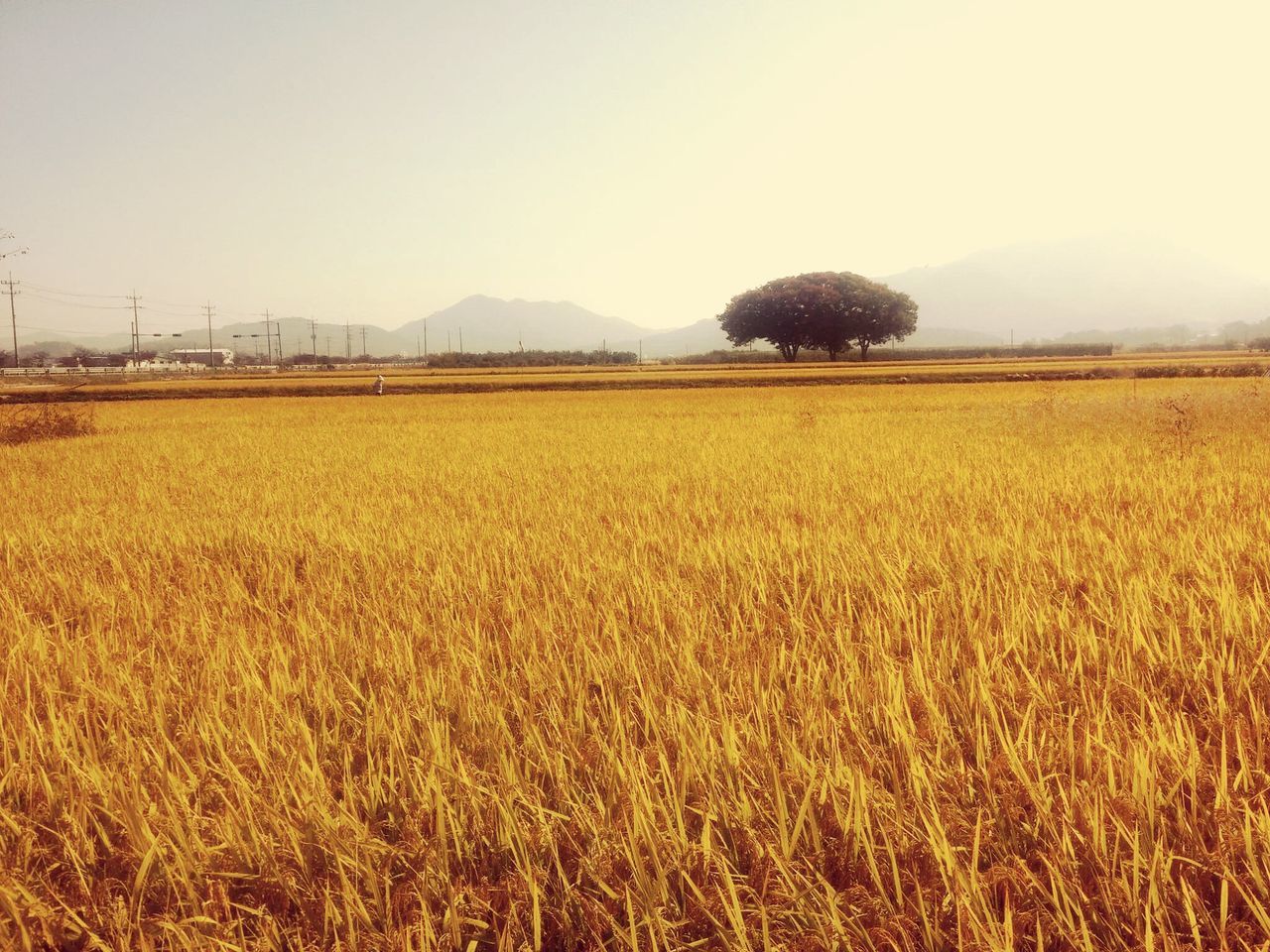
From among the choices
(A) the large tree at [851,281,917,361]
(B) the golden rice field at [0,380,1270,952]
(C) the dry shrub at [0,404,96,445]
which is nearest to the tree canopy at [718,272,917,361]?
(A) the large tree at [851,281,917,361]

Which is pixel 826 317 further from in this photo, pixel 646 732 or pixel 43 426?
pixel 646 732

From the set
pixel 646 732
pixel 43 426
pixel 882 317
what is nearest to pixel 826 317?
pixel 882 317

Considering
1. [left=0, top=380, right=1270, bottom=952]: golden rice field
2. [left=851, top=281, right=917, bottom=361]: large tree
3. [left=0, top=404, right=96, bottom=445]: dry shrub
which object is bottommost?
[left=0, top=380, right=1270, bottom=952]: golden rice field

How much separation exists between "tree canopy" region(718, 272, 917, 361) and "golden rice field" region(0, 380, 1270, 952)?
248ft

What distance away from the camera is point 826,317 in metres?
78.1

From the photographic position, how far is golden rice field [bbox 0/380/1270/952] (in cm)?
147

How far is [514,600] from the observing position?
3.74 metres

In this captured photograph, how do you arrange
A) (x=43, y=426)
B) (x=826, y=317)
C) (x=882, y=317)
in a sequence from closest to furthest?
(x=43, y=426), (x=826, y=317), (x=882, y=317)

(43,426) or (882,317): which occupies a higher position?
(882,317)

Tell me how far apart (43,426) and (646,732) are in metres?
19.4

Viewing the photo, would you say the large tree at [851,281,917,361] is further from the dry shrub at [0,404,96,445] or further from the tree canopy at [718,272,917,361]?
the dry shrub at [0,404,96,445]

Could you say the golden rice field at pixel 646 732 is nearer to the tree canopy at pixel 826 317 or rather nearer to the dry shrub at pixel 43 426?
the dry shrub at pixel 43 426

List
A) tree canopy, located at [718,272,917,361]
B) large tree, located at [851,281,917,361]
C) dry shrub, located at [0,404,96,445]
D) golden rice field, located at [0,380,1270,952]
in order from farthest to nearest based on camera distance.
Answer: large tree, located at [851,281,917,361], tree canopy, located at [718,272,917,361], dry shrub, located at [0,404,96,445], golden rice field, located at [0,380,1270,952]

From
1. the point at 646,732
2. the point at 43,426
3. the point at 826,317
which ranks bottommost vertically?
the point at 646,732
